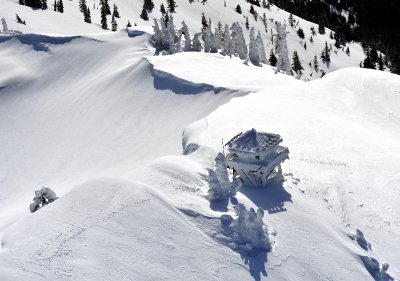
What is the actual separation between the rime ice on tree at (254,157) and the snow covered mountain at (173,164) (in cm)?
87

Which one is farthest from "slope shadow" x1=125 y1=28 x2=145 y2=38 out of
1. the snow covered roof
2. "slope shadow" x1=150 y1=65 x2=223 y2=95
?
the snow covered roof

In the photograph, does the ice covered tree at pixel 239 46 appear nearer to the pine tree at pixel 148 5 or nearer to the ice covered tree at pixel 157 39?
the ice covered tree at pixel 157 39

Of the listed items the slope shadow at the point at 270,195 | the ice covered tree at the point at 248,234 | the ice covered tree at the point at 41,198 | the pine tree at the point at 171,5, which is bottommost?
the pine tree at the point at 171,5

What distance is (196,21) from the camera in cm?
12156

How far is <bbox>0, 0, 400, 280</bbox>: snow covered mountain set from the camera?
18641 mm

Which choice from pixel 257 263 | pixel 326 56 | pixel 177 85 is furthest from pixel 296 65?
pixel 257 263

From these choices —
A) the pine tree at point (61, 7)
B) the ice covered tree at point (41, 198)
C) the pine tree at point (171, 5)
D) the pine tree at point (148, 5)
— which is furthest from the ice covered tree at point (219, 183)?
the pine tree at point (171, 5)

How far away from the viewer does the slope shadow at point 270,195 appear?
2364cm

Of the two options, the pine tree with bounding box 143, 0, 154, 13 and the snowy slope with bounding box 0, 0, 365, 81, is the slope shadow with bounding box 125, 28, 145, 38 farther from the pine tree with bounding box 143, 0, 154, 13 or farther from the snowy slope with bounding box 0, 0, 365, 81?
the pine tree with bounding box 143, 0, 154, 13

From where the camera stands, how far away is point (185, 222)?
20.4 meters

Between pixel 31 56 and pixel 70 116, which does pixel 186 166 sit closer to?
pixel 70 116

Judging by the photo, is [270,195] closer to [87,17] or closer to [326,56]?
[87,17]

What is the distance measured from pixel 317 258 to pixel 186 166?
26.3 feet

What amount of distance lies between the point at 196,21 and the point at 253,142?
10036 cm
